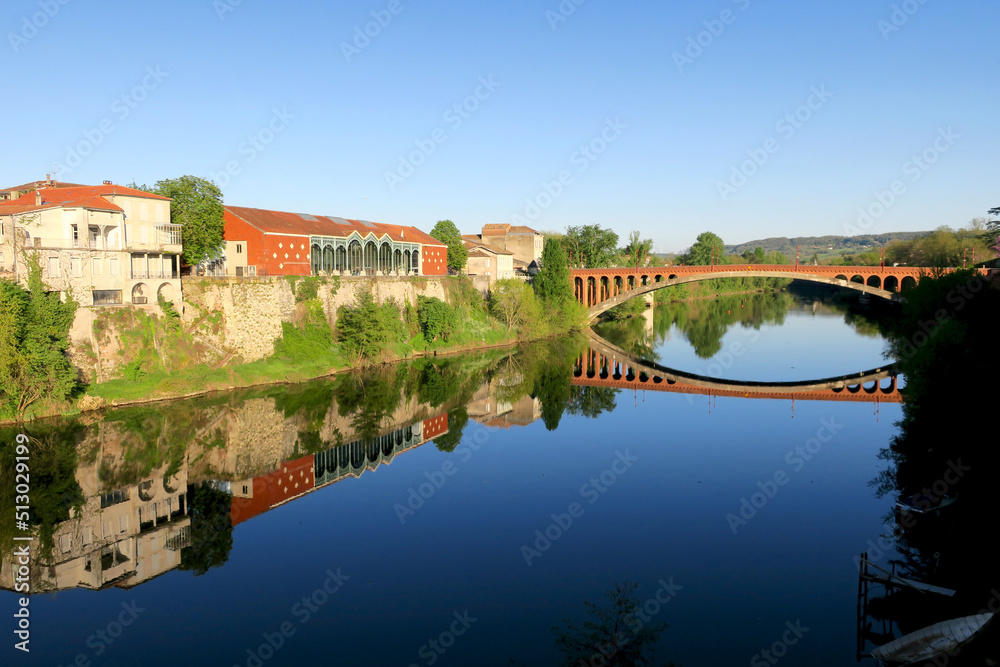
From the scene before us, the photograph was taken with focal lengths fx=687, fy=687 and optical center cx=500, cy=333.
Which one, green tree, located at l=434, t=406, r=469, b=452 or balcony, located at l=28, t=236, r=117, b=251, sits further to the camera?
balcony, located at l=28, t=236, r=117, b=251

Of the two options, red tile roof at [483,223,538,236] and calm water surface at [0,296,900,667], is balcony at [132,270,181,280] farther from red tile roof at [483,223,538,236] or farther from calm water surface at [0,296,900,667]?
red tile roof at [483,223,538,236]

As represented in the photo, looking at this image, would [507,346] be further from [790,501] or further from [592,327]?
[790,501]

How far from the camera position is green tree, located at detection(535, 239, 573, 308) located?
7006cm

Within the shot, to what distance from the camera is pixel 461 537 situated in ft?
70.0

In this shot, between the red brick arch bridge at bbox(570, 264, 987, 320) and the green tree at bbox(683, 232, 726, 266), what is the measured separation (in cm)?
6294

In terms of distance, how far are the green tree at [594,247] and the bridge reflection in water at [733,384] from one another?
45463mm

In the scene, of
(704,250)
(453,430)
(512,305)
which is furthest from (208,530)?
(704,250)

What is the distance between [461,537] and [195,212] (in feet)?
118

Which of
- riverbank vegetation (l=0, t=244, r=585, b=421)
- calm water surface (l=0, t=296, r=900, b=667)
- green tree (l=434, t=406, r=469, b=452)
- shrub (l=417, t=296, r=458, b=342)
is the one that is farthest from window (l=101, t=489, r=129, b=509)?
shrub (l=417, t=296, r=458, b=342)

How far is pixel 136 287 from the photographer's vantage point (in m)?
40.0

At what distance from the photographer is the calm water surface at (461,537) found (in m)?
15.7

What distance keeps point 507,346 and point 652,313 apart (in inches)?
1534

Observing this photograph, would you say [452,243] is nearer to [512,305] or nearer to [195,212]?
[512,305]

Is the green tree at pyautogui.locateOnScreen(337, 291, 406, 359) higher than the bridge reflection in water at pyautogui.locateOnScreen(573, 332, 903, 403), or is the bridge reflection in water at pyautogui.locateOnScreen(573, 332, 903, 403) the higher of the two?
the green tree at pyautogui.locateOnScreen(337, 291, 406, 359)
